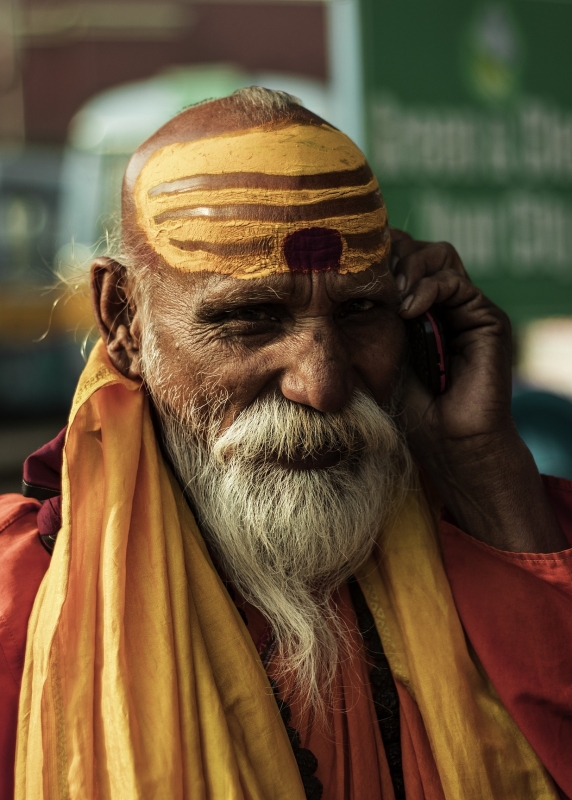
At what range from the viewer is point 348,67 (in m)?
3.51

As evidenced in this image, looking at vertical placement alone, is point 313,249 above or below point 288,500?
above

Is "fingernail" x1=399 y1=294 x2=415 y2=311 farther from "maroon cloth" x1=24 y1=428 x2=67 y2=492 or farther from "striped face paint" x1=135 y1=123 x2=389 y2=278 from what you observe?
"maroon cloth" x1=24 y1=428 x2=67 y2=492

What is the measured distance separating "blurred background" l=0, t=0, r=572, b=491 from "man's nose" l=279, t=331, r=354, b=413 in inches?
26.0

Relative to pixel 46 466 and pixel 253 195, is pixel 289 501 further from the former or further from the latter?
pixel 253 195

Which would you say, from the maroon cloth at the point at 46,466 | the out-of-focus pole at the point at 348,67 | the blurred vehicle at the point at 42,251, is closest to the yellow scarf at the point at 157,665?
the maroon cloth at the point at 46,466

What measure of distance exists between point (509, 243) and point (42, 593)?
2761 millimetres

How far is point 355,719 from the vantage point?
173 cm

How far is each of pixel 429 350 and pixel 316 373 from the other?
370mm

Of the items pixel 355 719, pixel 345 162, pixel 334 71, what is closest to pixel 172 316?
pixel 345 162

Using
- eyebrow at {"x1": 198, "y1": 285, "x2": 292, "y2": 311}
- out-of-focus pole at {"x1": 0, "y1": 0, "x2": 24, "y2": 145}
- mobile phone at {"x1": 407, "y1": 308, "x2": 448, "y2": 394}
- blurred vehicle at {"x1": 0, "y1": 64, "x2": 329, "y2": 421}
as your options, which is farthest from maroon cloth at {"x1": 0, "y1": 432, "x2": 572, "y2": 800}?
out-of-focus pole at {"x1": 0, "y1": 0, "x2": 24, "y2": 145}

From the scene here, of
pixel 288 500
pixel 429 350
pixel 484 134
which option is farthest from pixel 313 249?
pixel 484 134

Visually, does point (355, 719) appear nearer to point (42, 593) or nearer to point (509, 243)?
point (42, 593)

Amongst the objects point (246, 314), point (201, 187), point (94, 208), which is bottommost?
point (246, 314)

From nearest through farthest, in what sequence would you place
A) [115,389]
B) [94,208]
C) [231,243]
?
[231,243], [115,389], [94,208]
